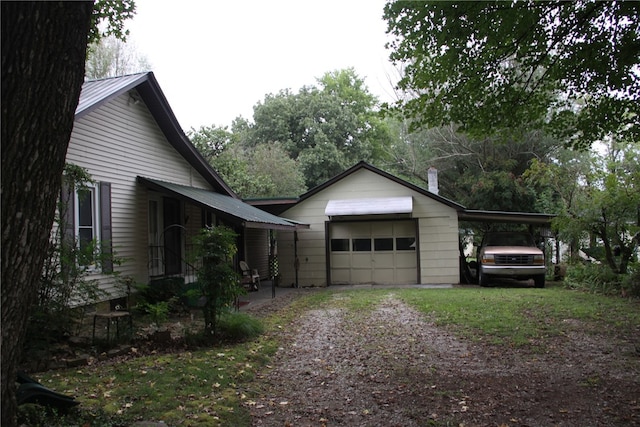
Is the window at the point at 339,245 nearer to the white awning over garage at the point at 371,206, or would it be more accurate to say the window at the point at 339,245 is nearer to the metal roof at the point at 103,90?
the white awning over garage at the point at 371,206

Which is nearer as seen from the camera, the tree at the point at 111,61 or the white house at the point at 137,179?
the white house at the point at 137,179

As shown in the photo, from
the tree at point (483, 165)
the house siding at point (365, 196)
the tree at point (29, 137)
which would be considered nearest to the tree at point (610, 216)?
the house siding at point (365, 196)

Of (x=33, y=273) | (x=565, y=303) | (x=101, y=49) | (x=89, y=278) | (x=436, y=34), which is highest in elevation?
(x=101, y=49)

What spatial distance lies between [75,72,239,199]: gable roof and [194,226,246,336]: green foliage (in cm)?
324

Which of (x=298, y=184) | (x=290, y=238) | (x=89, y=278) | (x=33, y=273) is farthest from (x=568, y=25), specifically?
(x=298, y=184)

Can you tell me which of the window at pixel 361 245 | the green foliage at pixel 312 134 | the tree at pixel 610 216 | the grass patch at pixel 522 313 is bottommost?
the grass patch at pixel 522 313

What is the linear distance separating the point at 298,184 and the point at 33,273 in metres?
26.7

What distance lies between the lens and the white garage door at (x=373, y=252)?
55.3ft

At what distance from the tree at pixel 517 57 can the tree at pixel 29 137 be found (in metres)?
6.51

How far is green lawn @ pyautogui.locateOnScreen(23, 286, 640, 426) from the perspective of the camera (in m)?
4.49

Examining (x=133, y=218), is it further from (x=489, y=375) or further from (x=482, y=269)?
(x=482, y=269)

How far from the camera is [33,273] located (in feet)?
8.75

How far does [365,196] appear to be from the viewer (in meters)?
17.0

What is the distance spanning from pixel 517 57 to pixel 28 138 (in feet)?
27.8
